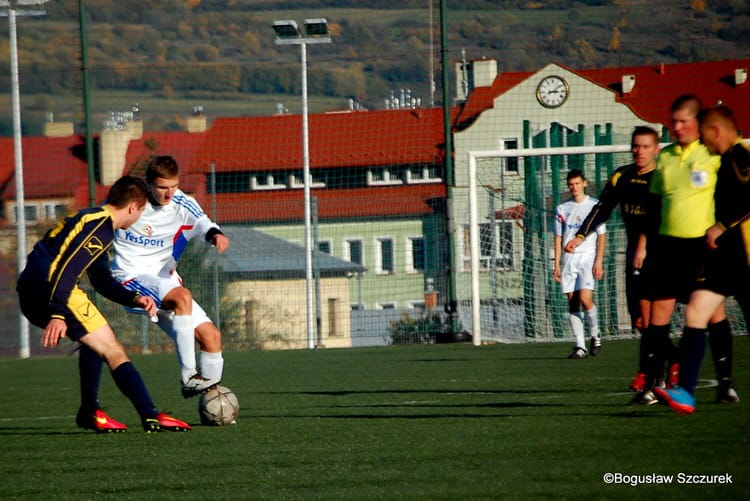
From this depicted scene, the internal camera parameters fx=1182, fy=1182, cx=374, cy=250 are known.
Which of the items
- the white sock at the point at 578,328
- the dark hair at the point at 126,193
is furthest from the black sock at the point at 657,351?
the white sock at the point at 578,328

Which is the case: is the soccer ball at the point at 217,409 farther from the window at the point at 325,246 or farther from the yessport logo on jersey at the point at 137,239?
the window at the point at 325,246

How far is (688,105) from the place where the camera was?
6961mm

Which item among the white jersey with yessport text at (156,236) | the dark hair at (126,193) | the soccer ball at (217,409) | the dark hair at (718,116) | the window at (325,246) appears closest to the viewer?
the dark hair at (718,116)

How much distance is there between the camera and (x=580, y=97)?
2395 centimetres

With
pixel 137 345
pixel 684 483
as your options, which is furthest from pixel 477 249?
pixel 684 483

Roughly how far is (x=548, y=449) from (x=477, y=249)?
10690 millimetres

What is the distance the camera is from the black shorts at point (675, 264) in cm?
695

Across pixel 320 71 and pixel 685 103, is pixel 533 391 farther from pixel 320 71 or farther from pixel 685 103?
pixel 320 71

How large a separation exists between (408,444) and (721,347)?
2410mm

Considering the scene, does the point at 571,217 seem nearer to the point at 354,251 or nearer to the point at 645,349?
the point at 645,349

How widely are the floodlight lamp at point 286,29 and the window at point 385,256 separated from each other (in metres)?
6.65

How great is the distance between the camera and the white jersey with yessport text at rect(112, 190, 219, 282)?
8531mm

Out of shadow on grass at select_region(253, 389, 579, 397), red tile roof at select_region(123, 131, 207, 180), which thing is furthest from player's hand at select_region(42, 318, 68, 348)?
red tile roof at select_region(123, 131, 207, 180)

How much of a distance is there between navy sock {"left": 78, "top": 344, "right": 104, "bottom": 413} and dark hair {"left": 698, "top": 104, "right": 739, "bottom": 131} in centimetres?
407
